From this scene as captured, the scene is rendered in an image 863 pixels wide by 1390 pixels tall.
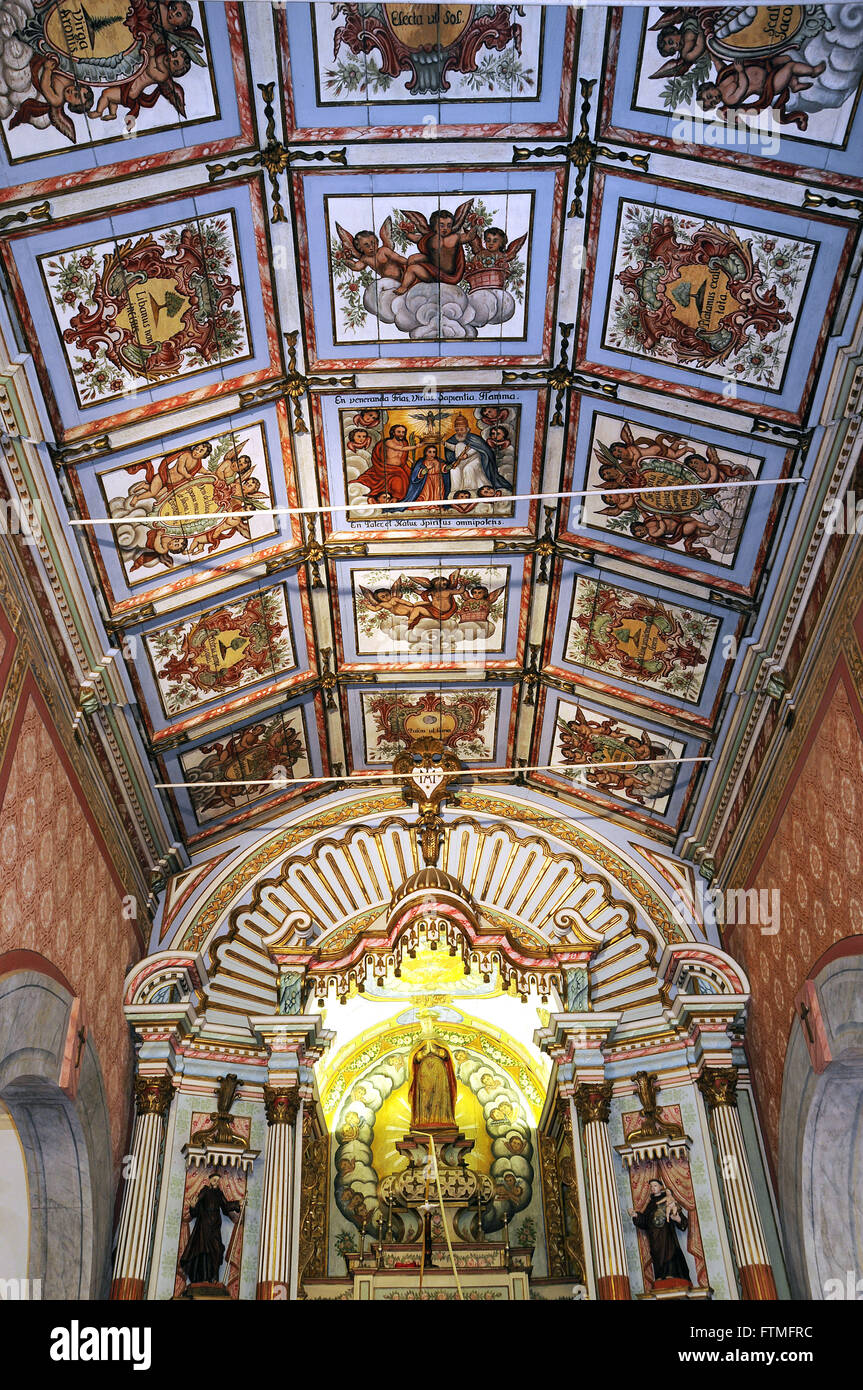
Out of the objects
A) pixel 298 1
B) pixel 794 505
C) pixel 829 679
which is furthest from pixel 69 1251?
pixel 298 1

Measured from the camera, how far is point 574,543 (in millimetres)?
10133

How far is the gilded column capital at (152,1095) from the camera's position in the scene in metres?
10.6

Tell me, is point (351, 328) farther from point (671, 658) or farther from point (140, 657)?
point (671, 658)

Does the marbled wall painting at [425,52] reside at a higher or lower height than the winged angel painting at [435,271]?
higher

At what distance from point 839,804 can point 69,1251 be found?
6.56m

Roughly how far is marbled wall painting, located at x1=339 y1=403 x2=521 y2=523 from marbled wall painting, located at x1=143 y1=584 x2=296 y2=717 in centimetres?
119

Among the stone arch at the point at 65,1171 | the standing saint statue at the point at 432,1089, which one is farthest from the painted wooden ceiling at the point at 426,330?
the standing saint statue at the point at 432,1089

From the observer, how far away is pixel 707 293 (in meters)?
8.04

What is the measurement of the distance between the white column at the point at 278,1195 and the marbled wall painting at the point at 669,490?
223 inches

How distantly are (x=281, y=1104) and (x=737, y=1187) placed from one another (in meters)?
3.85

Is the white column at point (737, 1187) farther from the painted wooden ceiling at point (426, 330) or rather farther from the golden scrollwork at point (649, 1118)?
the painted wooden ceiling at point (426, 330)

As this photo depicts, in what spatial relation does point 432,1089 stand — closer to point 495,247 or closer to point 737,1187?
point 737,1187
